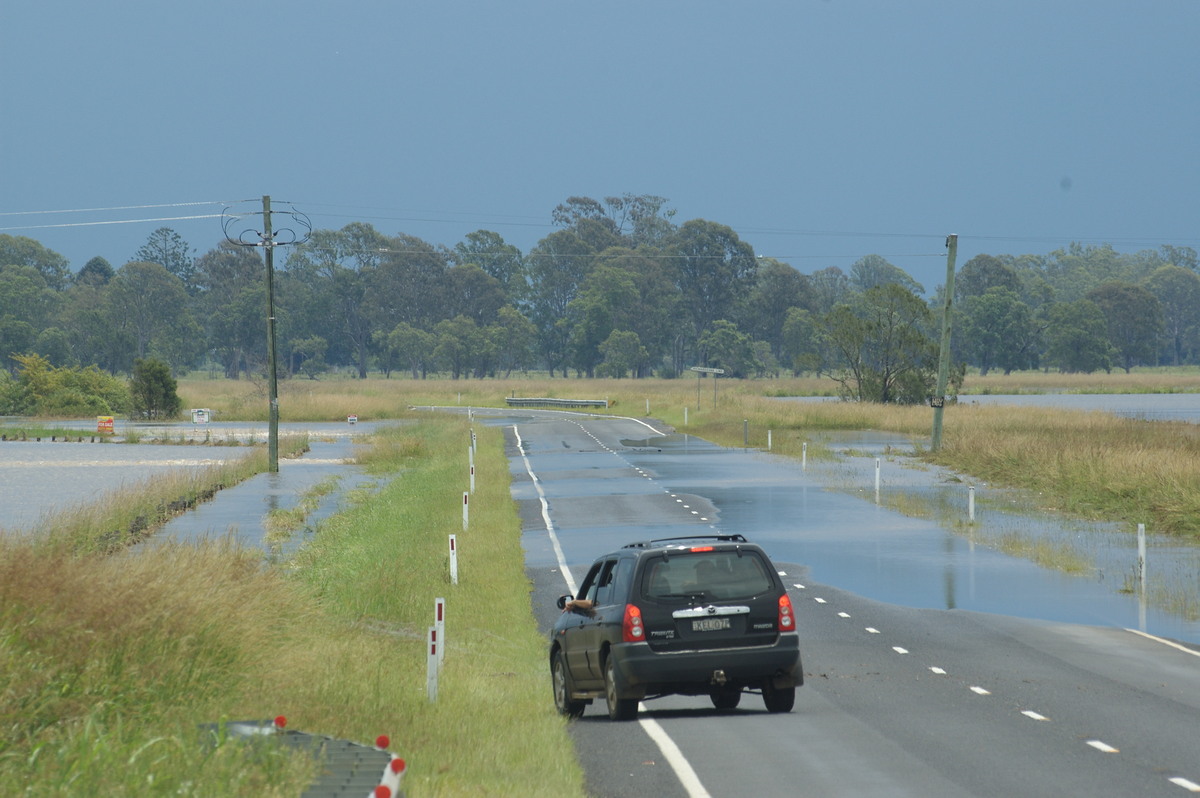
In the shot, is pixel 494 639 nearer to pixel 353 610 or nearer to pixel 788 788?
pixel 353 610

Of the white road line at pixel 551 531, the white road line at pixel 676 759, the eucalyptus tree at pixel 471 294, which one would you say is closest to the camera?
the white road line at pixel 676 759

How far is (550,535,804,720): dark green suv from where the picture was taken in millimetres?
11219

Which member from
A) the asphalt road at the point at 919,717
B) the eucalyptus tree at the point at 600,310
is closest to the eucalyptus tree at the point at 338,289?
the eucalyptus tree at the point at 600,310

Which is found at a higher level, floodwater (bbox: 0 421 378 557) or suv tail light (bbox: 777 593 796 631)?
suv tail light (bbox: 777 593 796 631)

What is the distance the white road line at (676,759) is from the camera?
352 inches

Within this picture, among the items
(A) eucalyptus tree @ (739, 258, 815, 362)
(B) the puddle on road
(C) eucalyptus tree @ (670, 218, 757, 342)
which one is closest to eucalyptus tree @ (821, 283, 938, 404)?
(B) the puddle on road

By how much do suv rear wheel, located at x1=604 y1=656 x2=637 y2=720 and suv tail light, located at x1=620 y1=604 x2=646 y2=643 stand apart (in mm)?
321

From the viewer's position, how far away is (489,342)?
141 meters

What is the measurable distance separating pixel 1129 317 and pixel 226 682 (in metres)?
166

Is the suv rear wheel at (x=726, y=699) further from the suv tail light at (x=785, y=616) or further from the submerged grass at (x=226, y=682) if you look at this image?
the submerged grass at (x=226, y=682)

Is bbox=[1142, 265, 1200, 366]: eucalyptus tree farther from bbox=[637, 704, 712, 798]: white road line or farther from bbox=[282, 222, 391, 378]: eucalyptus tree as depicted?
bbox=[637, 704, 712, 798]: white road line

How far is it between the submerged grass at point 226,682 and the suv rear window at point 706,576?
1478mm

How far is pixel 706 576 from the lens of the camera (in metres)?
11.6

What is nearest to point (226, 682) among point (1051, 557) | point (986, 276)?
point (1051, 557)
